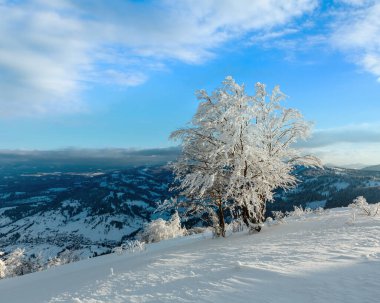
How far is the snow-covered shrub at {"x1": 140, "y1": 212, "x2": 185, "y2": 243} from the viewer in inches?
2181

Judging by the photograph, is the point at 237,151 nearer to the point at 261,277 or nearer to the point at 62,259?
the point at 261,277

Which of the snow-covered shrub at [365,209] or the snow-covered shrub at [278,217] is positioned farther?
the snow-covered shrub at [278,217]

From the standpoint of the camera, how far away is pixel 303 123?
22219 mm

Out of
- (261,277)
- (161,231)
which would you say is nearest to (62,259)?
(161,231)

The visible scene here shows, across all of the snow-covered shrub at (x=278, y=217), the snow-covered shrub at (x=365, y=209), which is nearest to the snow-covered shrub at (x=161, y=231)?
the snow-covered shrub at (x=278, y=217)

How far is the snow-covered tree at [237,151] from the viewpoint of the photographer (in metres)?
18.7

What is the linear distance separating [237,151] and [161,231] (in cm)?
3934

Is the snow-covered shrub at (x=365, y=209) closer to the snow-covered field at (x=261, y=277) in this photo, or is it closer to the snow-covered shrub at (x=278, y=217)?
the snow-covered shrub at (x=278, y=217)

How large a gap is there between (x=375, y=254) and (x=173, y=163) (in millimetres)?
12569

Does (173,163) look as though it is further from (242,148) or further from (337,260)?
(337,260)

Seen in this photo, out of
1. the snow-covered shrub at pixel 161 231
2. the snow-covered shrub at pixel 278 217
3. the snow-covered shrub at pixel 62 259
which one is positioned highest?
the snow-covered shrub at pixel 278 217

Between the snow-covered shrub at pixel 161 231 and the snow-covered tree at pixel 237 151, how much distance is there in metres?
35.1

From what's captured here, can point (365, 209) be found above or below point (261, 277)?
above

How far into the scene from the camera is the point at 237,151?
1931cm
